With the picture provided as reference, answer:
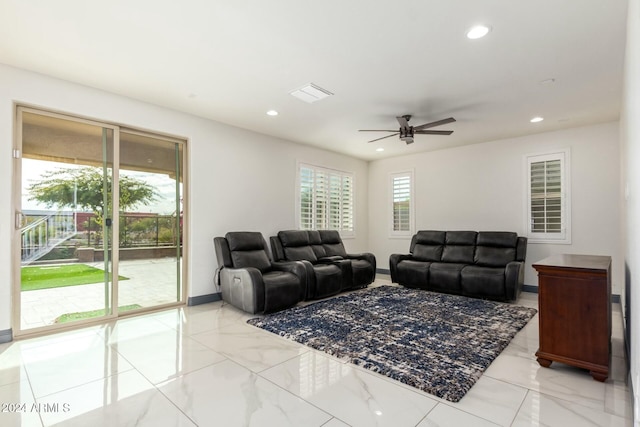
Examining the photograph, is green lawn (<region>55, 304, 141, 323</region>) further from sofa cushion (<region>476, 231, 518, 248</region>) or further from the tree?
sofa cushion (<region>476, 231, 518, 248</region>)

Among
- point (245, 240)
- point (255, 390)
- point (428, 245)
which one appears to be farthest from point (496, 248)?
point (255, 390)

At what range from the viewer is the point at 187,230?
4508mm

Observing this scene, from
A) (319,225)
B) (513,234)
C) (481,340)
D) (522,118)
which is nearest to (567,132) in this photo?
(522,118)

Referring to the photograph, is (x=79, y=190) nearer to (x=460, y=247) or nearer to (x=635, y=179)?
(x=635, y=179)

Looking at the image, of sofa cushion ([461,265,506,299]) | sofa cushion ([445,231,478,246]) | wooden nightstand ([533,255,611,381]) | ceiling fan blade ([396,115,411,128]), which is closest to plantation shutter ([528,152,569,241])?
sofa cushion ([445,231,478,246])

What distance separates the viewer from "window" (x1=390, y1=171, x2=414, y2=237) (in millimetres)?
6863

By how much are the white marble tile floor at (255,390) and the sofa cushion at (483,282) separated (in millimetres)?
1481

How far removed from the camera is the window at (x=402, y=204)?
6.86 m

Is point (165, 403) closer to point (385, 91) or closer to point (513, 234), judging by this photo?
point (385, 91)

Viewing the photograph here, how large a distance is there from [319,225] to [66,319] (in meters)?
4.09

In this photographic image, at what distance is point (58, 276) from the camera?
3.54 m

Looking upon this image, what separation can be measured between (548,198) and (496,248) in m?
1.18

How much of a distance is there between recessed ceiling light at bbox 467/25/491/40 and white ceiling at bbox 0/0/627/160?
5 cm

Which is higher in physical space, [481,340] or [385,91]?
[385,91]
